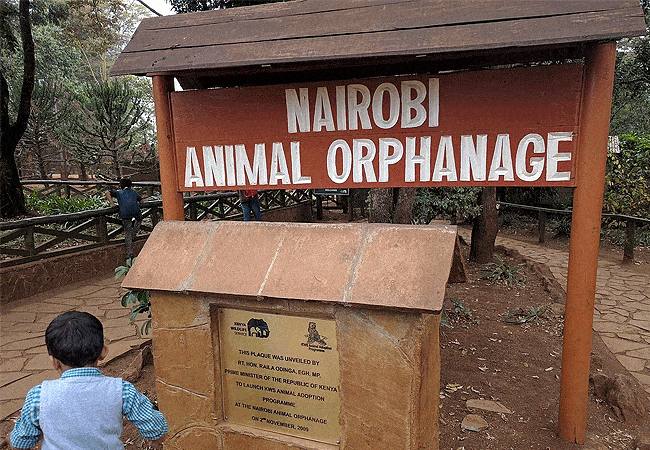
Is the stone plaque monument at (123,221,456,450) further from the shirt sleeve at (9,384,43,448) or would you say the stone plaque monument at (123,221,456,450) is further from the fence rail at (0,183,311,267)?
the fence rail at (0,183,311,267)

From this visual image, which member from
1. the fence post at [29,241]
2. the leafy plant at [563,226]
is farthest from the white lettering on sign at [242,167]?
the leafy plant at [563,226]

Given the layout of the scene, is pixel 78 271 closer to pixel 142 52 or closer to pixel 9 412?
pixel 9 412

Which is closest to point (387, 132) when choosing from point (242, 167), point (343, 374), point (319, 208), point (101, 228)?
point (242, 167)

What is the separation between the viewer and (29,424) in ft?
5.27

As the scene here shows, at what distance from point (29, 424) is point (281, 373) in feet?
3.11

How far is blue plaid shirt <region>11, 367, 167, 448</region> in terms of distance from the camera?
5.26 ft

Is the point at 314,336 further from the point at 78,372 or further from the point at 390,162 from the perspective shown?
the point at 390,162

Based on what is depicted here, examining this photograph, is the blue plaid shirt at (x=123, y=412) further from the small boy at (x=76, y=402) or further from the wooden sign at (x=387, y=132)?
the wooden sign at (x=387, y=132)

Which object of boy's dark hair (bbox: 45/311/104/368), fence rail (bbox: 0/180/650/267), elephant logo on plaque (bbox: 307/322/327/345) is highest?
boy's dark hair (bbox: 45/311/104/368)

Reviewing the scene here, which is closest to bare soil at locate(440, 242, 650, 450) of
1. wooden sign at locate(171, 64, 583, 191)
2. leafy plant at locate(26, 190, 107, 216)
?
wooden sign at locate(171, 64, 583, 191)

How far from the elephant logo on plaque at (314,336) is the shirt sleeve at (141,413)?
25.8 inches

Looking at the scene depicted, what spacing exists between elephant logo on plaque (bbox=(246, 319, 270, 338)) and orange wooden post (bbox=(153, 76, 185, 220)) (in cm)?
104

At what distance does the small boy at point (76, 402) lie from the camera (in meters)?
1.59

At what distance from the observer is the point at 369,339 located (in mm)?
1855
